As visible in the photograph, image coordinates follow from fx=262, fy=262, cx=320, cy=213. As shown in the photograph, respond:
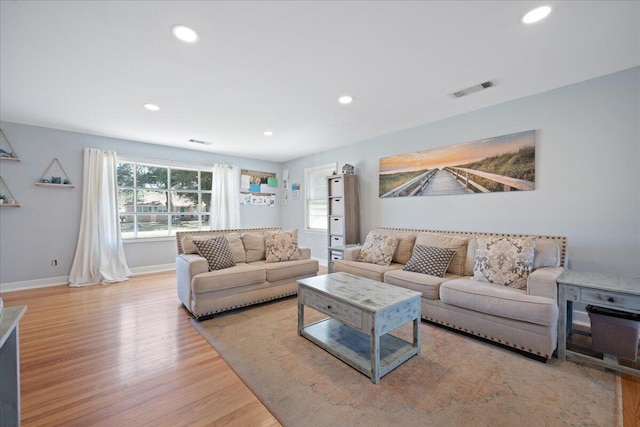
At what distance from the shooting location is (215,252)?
10.3 ft

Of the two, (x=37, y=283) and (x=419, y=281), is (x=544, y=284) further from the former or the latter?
(x=37, y=283)

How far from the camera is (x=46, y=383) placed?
1779mm

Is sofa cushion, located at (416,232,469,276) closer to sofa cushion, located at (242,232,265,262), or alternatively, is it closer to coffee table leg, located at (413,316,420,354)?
coffee table leg, located at (413,316,420,354)

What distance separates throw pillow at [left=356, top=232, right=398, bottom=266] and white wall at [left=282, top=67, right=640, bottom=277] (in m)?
0.88

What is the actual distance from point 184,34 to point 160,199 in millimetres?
4016

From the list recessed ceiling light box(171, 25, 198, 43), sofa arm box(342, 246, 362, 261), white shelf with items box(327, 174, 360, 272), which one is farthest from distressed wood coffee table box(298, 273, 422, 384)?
recessed ceiling light box(171, 25, 198, 43)

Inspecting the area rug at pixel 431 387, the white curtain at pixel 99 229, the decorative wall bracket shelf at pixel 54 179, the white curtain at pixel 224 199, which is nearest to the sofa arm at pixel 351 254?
the area rug at pixel 431 387

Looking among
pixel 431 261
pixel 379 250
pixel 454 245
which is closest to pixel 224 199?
pixel 379 250

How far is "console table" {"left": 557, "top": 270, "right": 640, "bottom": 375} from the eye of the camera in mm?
1787

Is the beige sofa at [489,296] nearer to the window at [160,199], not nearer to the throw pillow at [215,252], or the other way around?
the throw pillow at [215,252]

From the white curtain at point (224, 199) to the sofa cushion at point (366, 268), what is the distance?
3149 mm

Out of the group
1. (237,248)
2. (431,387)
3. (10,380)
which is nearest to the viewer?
(10,380)

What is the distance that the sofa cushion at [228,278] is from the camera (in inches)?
107

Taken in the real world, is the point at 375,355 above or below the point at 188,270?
below
